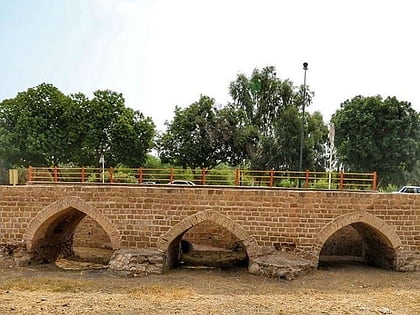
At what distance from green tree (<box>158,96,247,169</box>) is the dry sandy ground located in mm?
14439

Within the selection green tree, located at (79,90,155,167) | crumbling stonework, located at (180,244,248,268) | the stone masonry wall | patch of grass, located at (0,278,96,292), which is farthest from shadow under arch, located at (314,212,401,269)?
green tree, located at (79,90,155,167)

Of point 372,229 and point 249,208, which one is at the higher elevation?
point 249,208

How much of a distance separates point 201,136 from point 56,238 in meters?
13.7

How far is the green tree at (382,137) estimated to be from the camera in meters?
25.2

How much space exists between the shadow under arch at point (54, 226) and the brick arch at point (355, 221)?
228 inches

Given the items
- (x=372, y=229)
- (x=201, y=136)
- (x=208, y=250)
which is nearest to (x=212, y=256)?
(x=208, y=250)

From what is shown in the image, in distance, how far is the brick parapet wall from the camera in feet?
38.9

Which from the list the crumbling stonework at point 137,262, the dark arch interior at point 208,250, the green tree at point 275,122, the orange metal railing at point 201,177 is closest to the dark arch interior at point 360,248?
the orange metal railing at point 201,177

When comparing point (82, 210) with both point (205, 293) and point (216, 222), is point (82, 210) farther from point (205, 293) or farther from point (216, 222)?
point (205, 293)

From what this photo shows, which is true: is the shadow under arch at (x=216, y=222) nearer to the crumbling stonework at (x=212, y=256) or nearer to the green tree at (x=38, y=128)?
the crumbling stonework at (x=212, y=256)

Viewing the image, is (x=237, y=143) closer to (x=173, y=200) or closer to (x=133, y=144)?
(x=133, y=144)

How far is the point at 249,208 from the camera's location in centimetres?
1190

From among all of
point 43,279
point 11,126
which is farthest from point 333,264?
point 11,126

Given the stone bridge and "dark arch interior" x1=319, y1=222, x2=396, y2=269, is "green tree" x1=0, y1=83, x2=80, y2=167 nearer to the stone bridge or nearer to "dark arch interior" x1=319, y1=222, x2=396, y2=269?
the stone bridge
